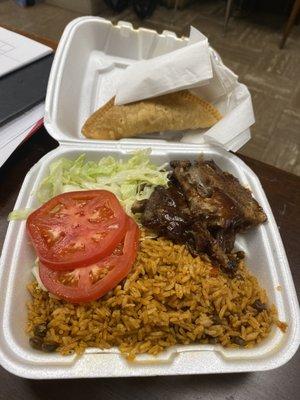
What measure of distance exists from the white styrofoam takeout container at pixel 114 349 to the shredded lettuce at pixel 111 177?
4 cm

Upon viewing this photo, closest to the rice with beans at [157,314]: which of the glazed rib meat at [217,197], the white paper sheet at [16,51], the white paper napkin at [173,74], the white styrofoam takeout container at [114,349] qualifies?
the white styrofoam takeout container at [114,349]

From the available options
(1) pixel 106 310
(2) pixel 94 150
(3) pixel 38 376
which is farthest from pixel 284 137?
(3) pixel 38 376

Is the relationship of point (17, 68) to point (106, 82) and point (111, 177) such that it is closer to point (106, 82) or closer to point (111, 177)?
point (106, 82)

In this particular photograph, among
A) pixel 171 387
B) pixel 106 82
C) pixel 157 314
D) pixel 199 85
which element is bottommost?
pixel 171 387

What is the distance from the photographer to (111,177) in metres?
1.56

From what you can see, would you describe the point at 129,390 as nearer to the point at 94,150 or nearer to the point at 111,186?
the point at 111,186

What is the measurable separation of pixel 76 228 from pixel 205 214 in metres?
0.47

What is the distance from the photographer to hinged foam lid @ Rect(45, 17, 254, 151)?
1.69 metres

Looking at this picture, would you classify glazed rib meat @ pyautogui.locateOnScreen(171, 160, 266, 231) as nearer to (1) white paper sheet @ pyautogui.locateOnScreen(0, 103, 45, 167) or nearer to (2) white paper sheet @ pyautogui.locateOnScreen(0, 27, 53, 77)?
(1) white paper sheet @ pyautogui.locateOnScreen(0, 103, 45, 167)

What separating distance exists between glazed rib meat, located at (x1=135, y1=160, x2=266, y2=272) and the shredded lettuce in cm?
13

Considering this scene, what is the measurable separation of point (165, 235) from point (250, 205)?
37 centimetres

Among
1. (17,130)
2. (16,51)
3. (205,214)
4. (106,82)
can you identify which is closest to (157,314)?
(205,214)

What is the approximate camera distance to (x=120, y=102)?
1.86 metres

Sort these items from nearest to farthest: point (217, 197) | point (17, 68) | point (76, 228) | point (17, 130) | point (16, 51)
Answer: point (76, 228), point (217, 197), point (17, 130), point (17, 68), point (16, 51)
